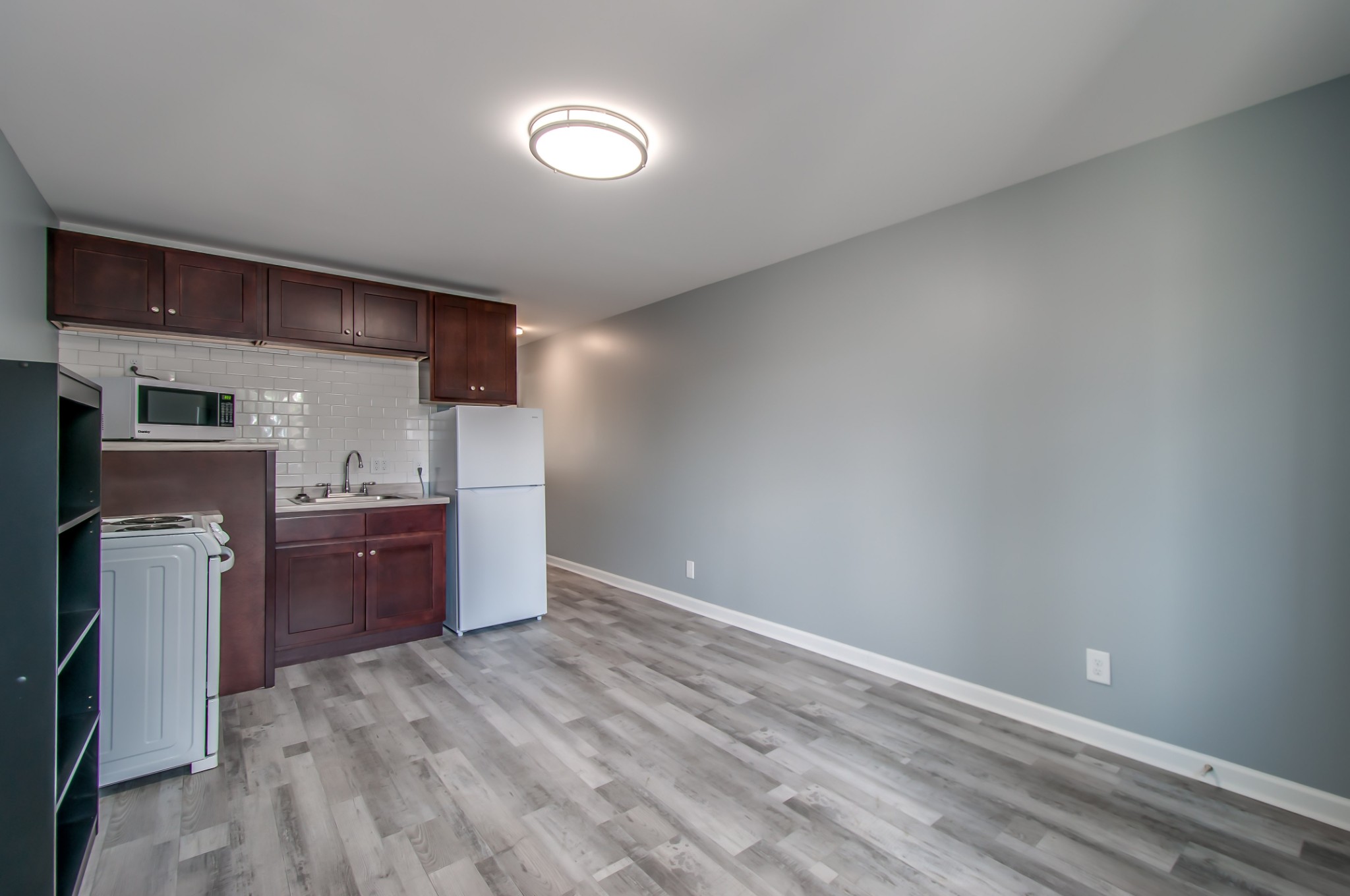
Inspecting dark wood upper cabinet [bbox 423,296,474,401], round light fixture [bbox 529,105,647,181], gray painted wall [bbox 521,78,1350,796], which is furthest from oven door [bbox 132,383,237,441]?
gray painted wall [bbox 521,78,1350,796]

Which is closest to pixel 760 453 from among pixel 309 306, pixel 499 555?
pixel 499 555

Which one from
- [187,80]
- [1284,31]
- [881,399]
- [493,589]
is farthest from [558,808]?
[1284,31]

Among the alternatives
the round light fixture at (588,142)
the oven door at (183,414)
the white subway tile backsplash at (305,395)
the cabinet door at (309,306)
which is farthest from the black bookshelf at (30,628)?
the white subway tile backsplash at (305,395)

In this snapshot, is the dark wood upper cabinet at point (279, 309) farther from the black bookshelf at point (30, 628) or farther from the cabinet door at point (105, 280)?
the black bookshelf at point (30, 628)

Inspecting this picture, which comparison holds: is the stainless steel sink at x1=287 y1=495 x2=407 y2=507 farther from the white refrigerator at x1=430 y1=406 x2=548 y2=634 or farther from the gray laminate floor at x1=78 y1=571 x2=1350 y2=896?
the gray laminate floor at x1=78 y1=571 x2=1350 y2=896

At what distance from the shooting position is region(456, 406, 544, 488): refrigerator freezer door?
13.4 ft

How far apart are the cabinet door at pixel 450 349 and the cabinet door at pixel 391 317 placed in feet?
0.26

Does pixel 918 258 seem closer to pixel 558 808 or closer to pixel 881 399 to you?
pixel 881 399

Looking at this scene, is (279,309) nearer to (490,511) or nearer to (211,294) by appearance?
(211,294)

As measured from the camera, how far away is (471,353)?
433 cm

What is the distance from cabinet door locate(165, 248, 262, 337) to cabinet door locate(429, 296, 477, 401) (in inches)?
39.9

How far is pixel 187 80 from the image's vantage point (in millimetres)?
1975

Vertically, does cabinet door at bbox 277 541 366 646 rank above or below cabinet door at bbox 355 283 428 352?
below

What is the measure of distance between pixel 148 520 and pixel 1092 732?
401cm
